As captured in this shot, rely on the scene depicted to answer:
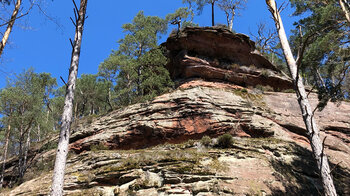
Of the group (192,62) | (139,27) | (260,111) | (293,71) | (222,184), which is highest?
(139,27)

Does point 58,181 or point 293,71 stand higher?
point 293,71

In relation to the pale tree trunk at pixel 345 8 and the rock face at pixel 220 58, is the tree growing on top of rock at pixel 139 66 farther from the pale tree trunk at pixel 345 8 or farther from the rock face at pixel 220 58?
the pale tree trunk at pixel 345 8

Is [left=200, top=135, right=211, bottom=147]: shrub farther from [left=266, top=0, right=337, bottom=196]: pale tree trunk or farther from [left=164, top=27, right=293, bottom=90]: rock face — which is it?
[left=164, top=27, right=293, bottom=90]: rock face

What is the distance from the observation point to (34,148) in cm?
2095

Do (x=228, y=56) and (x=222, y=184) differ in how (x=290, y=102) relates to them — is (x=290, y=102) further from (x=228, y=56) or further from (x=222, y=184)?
(x=222, y=184)

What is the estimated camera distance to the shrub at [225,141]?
39.2 ft

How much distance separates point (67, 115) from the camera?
6387 mm

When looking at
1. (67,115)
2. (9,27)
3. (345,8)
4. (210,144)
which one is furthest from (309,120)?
(9,27)

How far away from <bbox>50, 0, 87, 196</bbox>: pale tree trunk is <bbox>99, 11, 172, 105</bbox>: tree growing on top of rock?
9080mm

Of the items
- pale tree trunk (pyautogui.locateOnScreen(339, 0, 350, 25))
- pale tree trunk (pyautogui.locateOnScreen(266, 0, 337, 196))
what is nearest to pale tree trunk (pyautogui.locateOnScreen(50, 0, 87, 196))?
pale tree trunk (pyautogui.locateOnScreen(266, 0, 337, 196))

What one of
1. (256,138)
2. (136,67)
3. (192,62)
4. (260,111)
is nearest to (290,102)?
(260,111)

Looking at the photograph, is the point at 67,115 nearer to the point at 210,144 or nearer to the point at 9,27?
the point at 9,27

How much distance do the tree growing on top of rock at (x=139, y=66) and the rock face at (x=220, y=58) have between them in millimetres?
1599

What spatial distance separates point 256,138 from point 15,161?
67.1 feet
